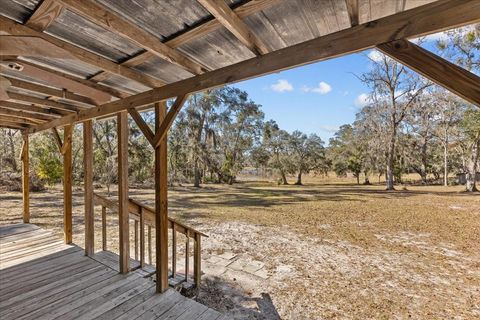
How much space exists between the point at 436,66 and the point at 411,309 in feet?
10.3

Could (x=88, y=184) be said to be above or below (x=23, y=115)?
below

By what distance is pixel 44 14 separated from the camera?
4.89 feet

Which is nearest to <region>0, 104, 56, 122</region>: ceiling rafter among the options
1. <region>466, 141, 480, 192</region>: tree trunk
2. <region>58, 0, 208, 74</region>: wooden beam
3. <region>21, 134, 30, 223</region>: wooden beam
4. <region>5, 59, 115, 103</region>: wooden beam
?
<region>21, 134, 30, 223</region>: wooden beam

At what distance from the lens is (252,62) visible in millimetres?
1898

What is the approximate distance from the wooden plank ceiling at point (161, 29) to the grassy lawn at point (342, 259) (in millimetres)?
2825

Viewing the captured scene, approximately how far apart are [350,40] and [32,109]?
14.4 feet

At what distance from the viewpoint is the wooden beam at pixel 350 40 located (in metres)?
1.17

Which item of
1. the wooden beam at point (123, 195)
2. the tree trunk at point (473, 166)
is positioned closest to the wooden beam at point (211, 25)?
the wooden beam at point (123, 195)

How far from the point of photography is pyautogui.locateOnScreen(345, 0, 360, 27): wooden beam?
1.29m

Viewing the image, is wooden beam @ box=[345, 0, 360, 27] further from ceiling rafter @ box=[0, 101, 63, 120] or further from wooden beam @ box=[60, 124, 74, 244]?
wooden beam @ box=[60, 124, 74, 244]

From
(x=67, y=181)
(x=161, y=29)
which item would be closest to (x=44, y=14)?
(x=161, y=29)

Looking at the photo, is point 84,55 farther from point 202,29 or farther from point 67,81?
point 202,29

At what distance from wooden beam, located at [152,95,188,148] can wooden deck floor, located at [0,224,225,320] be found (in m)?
1.66

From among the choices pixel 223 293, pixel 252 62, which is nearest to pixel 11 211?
pixel 223 293
